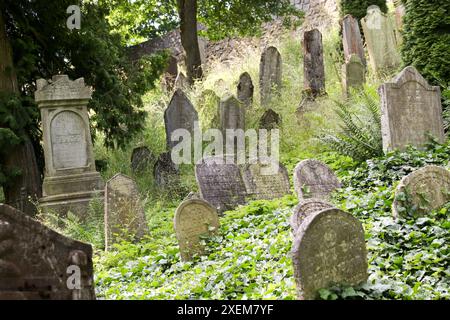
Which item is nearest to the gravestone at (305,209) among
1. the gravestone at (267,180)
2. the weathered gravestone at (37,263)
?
the weathered gravestone at (37,263)

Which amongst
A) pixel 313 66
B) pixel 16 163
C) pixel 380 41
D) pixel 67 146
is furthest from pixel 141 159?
pixel 380 41

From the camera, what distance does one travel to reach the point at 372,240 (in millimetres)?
5977

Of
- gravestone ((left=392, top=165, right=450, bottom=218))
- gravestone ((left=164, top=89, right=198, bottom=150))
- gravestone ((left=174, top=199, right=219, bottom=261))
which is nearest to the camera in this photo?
gravestone ((left=392, top=165, right=450, bottom=218))

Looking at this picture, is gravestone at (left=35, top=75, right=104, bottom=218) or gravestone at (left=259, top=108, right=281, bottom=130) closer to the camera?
gravestone at (left=35, top=75, right=104, bottom=218)

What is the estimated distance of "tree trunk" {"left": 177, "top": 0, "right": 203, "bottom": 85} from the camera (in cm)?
1666

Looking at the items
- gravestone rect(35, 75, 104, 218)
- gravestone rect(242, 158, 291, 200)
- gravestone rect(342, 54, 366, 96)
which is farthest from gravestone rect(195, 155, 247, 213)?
gravestone rect(342, 54, 366, 96)

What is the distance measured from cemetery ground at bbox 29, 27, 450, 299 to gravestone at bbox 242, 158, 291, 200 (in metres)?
0.77

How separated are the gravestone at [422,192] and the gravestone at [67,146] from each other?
5.70 m

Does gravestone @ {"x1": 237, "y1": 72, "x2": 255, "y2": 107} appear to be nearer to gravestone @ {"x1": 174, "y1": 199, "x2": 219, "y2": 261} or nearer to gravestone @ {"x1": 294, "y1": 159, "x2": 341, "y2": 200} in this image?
gravestone @ {"x1": 294, "y1": 159, "x2": 341, "y2": 200}

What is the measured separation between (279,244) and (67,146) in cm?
592

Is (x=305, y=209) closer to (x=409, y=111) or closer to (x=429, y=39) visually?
(x=409, y=111)

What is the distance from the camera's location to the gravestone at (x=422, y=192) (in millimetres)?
6488

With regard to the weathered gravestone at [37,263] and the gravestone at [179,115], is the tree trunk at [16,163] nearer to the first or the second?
the gravestone at [179,115]
